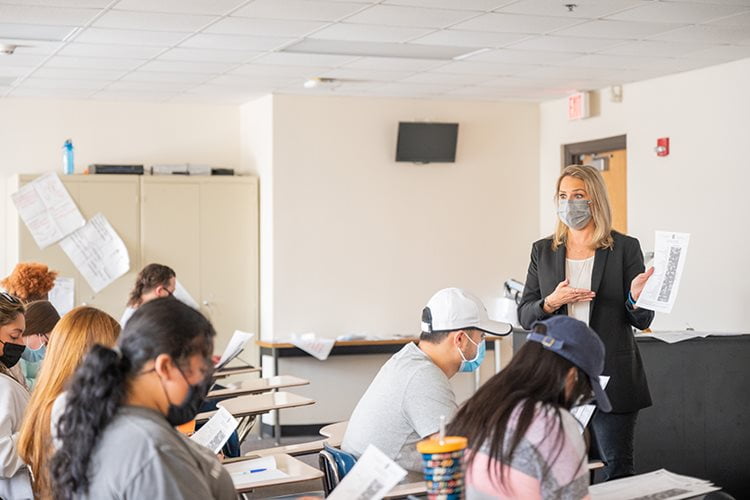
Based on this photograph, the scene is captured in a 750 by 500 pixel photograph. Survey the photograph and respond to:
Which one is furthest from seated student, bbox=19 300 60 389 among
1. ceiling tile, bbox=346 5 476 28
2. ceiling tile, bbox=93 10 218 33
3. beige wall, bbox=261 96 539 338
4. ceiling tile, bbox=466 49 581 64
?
beige wall, bbox=261 96 539 338

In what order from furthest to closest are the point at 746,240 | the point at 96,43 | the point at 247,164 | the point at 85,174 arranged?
1. the point at 247,164
2. the point at 85,174
3. the point at 746,240
4. the point at 96,43

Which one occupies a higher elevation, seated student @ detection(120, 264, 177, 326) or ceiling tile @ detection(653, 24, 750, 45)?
ceiling tile @ detection(653, 24, 750, 45)

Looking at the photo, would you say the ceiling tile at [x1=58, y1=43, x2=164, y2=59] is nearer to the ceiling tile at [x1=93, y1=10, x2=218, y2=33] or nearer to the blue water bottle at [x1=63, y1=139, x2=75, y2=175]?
the ceiling tile at [x1=93, y1=10, x2=218, y2=33]

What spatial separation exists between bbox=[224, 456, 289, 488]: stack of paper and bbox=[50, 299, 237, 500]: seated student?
1.36 m

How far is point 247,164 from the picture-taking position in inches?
358

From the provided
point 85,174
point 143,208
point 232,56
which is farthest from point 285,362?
point 232,56

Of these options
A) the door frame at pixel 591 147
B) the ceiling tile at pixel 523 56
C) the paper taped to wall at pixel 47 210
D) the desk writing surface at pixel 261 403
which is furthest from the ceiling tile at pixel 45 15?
the door frame at pixel 591 147

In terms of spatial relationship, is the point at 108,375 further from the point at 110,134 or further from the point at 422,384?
the point at 110,134

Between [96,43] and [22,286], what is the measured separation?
61.8 inches

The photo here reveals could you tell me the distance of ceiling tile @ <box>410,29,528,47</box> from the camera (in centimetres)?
612

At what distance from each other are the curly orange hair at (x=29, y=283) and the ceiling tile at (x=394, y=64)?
8.27 feet

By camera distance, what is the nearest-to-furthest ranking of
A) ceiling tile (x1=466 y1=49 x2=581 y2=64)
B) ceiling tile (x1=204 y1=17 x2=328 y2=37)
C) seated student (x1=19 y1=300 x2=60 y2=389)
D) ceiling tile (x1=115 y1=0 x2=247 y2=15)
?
seated student (x1=19 y1=300 x2=60 y2=389) < ceiling tile (x1=115 y1=0 x2=247 y2=15) < ceiling tile (x1=204 y1=17 x2=328 y2=37) < ceiling tile (x1=466 y1=49 x2=581 y2=64)

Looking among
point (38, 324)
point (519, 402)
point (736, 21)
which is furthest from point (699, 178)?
point (519, 402)

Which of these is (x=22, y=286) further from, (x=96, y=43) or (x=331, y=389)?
(x=331, y=389)
